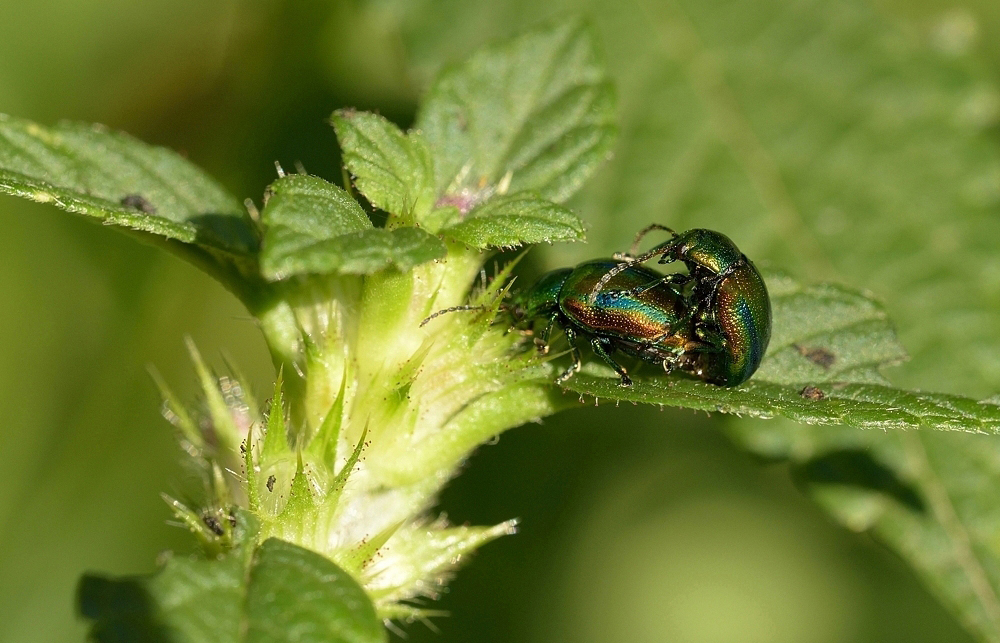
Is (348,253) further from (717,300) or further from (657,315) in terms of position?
(717,300)

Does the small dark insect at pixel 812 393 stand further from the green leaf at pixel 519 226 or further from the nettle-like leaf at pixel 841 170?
the nettle-like leaf at pixel 841 170

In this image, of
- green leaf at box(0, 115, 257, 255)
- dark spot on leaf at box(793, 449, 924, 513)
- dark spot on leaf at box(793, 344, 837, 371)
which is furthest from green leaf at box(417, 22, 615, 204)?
dark spot on leaf at box(793, 449, 924, 513)

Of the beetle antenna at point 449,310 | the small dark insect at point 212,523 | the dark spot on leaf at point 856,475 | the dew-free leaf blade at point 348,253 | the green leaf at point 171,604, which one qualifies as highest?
the dark spot on leaf at point 856,475

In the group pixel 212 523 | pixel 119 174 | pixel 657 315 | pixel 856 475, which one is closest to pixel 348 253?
pixel 212 523

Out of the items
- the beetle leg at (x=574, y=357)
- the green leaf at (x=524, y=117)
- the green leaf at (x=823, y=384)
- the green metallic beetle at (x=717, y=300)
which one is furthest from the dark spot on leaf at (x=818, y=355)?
the green leaf at (x=524, y=117)

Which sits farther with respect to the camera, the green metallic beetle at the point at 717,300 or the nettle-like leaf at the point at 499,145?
the green metallic beetle at the point at 717,300

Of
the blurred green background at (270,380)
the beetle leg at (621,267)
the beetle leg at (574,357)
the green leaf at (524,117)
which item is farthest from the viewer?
the blurred green background at (270,380)

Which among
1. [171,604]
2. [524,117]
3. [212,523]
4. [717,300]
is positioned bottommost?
[171,604]
